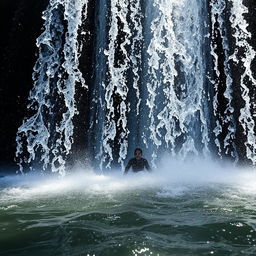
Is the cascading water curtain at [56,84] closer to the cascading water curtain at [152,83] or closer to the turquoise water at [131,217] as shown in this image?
the cascading water curtain at [152,83]

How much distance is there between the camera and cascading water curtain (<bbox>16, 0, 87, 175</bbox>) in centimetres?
1081

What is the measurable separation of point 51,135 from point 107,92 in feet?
7.17

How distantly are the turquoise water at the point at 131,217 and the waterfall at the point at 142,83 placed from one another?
8.19ft

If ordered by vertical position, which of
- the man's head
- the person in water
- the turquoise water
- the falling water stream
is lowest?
the turquoise water

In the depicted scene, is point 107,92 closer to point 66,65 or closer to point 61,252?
point 66,65

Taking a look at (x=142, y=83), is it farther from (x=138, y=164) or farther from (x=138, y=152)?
(x=138, y=164)

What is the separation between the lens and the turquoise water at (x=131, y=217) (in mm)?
4156

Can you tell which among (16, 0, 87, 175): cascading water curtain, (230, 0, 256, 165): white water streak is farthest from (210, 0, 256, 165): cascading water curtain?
(16, 0, 87, 175): cascading water curtain

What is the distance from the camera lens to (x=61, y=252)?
4039 millimetres

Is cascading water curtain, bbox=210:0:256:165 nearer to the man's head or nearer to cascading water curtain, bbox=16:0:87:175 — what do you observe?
the man's head

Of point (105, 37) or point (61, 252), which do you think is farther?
point (105, 37)

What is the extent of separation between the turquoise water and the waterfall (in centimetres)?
249

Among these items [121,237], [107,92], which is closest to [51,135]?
[107,92]

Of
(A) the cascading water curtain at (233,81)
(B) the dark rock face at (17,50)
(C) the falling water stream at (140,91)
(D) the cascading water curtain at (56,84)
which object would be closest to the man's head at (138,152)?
(C) the falling water stream at (140,91)
